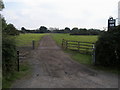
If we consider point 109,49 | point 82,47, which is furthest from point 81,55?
point 109,49

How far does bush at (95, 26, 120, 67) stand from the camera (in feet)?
21.6

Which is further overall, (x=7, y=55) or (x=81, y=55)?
(x=81, y=55)

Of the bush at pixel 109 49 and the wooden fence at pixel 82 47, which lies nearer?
the bush at pixel 109 49

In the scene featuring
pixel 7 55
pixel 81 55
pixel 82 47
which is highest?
pixel 7 55

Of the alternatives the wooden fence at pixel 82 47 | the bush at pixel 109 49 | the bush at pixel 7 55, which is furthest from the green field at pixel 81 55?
the bush at pixel 7 55

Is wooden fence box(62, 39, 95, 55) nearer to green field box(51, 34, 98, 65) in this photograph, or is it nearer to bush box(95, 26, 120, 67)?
green field box(51, 34, 98, 65)

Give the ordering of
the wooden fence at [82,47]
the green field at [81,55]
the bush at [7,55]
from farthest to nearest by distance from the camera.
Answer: the wooden fence at [82,47] < the green field at [81,55] < the bush at [7,55]

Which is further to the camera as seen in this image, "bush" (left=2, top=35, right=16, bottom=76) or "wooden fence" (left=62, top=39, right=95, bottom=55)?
"wooden fence" (left=62, top=39, right=95, bottom=55)

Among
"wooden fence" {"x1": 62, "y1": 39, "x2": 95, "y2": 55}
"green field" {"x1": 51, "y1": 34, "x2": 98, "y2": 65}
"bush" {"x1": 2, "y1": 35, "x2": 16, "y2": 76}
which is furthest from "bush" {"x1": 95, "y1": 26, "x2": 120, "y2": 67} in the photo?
"bush" {"x1": 2, "y1": 35, "x2": 16, "y2": 76}

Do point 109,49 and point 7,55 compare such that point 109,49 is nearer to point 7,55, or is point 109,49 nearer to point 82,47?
point 7,55

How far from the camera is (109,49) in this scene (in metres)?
6.69

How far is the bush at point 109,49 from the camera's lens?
6598 millimetres

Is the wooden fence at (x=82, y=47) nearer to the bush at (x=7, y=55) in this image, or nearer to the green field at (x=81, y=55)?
the green field at (x=81, y=55)

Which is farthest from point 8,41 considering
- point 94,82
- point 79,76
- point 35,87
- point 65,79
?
point 94,82
